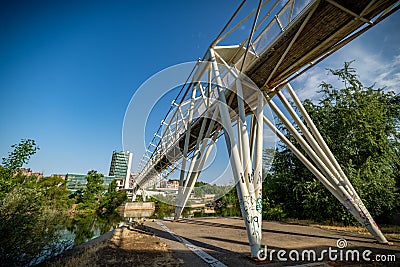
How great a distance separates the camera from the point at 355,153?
1197 cm

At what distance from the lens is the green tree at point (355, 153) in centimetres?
1067

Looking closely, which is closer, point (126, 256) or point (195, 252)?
point (126, 256)

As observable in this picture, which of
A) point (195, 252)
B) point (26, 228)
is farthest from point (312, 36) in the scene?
point (26, 228)

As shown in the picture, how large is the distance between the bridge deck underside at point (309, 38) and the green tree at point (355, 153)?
858 centimetres

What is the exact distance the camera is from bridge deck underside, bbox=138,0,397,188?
427 cm

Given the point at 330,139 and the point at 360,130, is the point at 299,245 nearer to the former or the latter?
the point at 330,139

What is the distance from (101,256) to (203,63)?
26.3 ft

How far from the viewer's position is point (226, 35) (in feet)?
24.0

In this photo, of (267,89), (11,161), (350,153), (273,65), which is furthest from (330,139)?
→ (11,161)

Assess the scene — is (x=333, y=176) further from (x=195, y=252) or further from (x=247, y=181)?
(x=195, y=252)

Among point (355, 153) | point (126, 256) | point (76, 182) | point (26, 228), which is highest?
point (355, 153)

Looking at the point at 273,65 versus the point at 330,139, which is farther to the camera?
the point at 330,139

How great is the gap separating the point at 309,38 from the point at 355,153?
10413 millimetres

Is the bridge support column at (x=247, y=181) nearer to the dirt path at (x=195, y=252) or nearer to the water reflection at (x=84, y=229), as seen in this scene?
the dirt path at (x=195, y=252)
